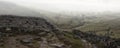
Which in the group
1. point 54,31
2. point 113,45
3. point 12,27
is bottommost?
point 113,45

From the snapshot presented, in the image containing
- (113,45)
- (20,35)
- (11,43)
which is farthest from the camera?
(113,45)

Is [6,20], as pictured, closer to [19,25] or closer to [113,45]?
[19,25]

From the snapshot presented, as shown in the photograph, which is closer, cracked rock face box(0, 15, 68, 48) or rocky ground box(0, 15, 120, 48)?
cracked rock face box(0, 15, 68, 48)

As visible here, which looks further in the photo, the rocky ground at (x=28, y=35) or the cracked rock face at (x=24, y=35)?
the rocky ground at (x=28, y=35)

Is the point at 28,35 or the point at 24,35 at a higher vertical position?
the point at 24,35

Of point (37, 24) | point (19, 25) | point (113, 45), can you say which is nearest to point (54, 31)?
point (37, 24)

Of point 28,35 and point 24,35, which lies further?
point 28,35

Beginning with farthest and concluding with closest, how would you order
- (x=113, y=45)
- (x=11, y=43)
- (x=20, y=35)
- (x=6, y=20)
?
(x=113, y=45)
(x=6, y=20)
(x=20, y=35)
(x=11, y=43)

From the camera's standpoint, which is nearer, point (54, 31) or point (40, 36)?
point (40, 36)
